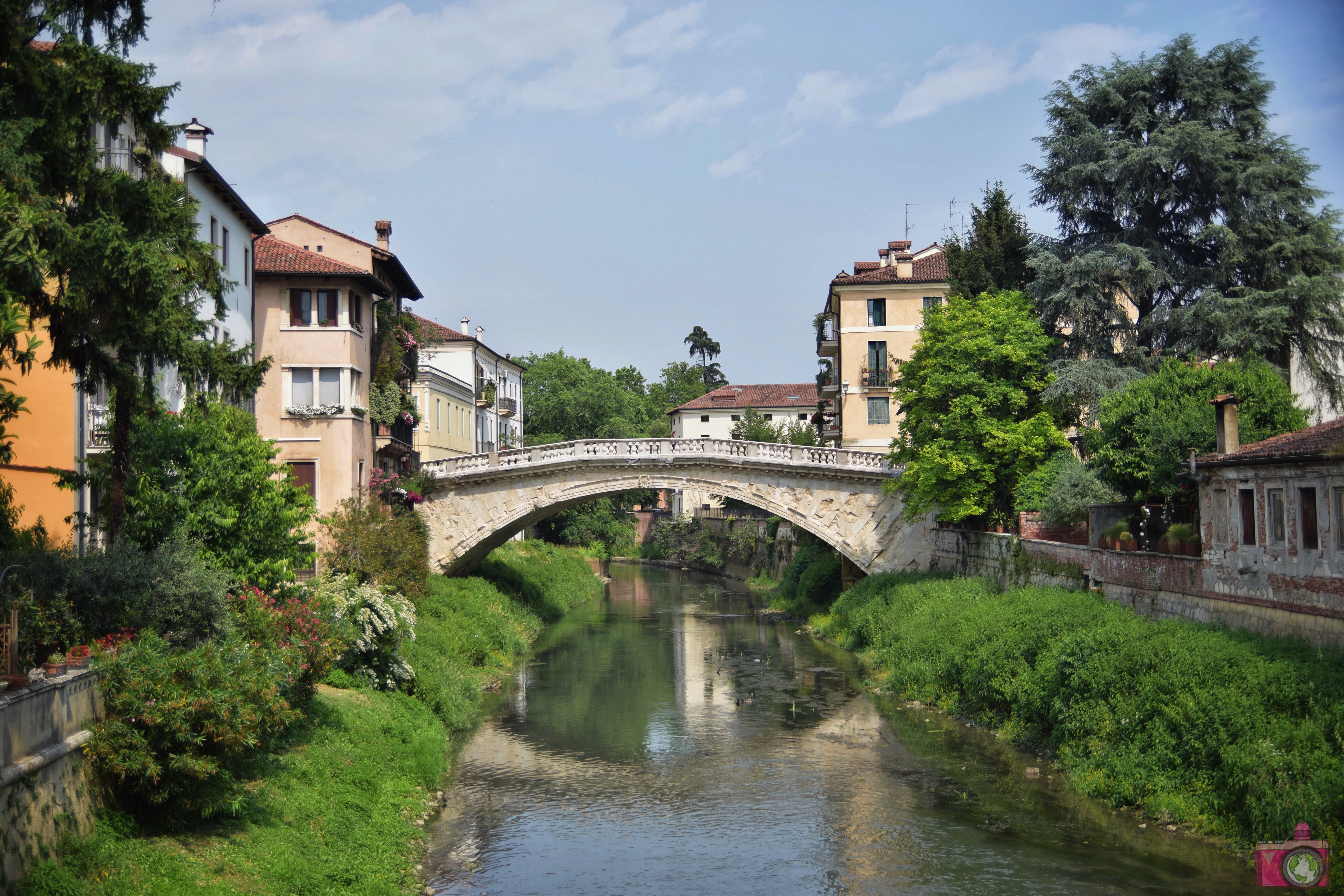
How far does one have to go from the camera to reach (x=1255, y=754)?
15.4m

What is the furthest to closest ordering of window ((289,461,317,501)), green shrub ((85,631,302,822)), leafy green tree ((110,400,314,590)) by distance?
1. window ((289,461,317,501))
2. leafy green tree ((110,400,314,590))
3. green shrub ((85,631,302,822))

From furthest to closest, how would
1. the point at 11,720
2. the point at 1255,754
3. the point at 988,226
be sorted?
the point at 988,226, the point at 1255,754, the point at 11,720

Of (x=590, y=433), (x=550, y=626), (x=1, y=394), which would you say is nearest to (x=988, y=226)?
(x=550, y=626)

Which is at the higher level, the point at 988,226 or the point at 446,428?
the point at 988,226

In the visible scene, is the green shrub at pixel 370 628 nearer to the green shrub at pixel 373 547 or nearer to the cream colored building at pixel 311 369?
the green shrub at pixel 373 547

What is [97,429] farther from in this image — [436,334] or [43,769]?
[436,334]

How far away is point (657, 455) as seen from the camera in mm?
39438

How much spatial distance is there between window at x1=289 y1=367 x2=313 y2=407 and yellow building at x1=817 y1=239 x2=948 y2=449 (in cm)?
2330

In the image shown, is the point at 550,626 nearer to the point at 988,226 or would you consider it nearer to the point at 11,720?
the point at 988,226

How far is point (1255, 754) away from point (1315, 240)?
2133cm

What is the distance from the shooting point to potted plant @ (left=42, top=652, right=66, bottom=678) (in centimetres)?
1150

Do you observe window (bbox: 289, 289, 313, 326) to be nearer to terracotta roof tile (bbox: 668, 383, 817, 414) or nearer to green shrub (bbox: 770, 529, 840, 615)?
green shrub (bbox: 770, 529, 840, 615)

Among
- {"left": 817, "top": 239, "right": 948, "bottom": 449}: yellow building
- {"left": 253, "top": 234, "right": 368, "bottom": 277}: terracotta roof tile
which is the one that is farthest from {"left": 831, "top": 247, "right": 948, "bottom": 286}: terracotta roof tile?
{"left": 253, "top": 234, "right": 368, "bottom": 277}: terracotta roof tile

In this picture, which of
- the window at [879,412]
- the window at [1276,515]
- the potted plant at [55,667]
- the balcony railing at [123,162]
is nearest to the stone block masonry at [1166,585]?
the window at [1276,515]
